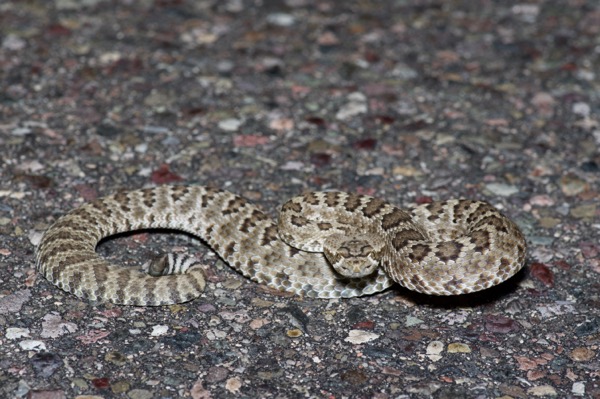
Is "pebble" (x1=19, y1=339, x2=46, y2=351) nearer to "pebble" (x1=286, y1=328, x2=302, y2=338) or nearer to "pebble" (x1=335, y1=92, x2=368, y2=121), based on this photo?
"pebble" (x1=286, y1=328, x2=302, y2=338)

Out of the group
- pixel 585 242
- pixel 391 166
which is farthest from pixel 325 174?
pixel 585 242

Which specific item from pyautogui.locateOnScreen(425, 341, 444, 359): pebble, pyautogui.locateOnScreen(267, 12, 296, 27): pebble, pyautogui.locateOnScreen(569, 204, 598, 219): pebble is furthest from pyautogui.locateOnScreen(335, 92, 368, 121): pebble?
pyautogui.locateOnScreen(425, 341, 444, 359): pebble

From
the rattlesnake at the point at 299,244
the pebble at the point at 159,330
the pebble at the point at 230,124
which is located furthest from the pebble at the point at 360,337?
the pebble at the point at 230,124

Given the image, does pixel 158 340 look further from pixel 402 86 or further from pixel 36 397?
pixel 402 86

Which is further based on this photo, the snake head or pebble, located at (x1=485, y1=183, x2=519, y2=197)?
pebble, located at (x1=485, y1=183, x2=519, y2=197)

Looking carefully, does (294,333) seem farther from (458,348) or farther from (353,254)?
(458,348)

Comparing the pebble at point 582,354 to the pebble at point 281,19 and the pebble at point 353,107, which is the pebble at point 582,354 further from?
the pebble at point 281,19
